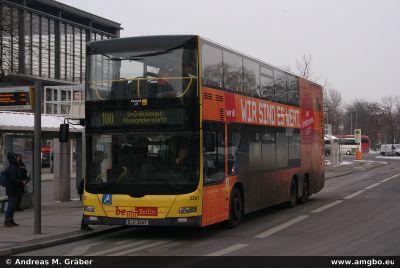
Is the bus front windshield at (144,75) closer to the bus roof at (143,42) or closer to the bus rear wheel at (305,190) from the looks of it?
the bus roof at (143,42)

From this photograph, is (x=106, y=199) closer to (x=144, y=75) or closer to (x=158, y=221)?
(x=158, y=221)

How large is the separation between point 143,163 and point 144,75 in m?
1.75

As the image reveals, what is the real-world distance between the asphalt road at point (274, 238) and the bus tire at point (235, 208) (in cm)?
17

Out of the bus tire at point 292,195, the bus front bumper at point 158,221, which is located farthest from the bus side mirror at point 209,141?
the bus tire at point 292,195

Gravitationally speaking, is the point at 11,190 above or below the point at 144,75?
below

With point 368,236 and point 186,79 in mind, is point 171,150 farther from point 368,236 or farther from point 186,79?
point 368,236

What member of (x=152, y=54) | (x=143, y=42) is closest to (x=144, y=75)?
(x=152, y=54)

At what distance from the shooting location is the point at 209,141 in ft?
38.6

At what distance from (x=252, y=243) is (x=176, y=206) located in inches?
62.5

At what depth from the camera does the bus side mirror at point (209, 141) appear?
38.2 ft

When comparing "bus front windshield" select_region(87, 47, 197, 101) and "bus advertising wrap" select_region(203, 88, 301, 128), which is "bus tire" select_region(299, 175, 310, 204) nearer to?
"bus advertising wrap" select_region(203, 88, 301, 128)

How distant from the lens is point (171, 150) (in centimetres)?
1152

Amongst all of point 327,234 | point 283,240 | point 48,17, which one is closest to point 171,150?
point 283,240

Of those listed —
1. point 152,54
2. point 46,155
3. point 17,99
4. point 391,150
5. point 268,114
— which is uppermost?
point 152,54
